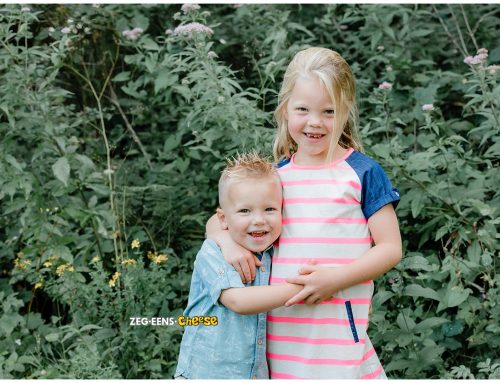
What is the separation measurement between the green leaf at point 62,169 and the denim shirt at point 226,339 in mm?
1509

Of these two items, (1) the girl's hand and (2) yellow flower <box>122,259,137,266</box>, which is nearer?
(1) the girl's hand

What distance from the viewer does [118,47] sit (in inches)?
170

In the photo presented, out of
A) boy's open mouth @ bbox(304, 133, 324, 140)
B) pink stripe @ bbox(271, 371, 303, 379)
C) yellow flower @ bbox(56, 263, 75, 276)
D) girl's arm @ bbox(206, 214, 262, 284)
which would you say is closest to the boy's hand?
girl's arm @ bbox(206, 214, 262, 284)

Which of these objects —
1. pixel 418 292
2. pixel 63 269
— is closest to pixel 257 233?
pixel 418 292

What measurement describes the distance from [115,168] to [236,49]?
115 centimetres

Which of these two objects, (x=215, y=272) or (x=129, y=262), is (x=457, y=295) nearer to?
(x=215, y=272)

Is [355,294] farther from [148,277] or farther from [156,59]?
[156,59]

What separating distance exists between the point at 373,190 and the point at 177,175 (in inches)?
81.8

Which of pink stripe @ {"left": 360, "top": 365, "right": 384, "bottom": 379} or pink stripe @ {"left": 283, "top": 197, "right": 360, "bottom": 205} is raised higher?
pink stripe @ {"left": 283, "top": 197, "right": 360, "bottom": 205}

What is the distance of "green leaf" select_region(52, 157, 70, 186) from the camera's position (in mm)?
3560

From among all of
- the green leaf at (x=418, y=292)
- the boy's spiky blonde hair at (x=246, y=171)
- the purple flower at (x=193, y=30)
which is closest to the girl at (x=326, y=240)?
the boy's spiky blonde hair at (x=246, y=171)

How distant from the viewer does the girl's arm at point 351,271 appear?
2160mm

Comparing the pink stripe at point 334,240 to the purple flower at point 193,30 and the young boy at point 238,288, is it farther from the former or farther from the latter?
the purple flower at point 193,30

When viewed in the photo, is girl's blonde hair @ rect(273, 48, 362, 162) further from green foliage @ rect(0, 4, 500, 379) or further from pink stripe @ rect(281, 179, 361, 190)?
green foliage @ rect(0, 4, 500, 379)
